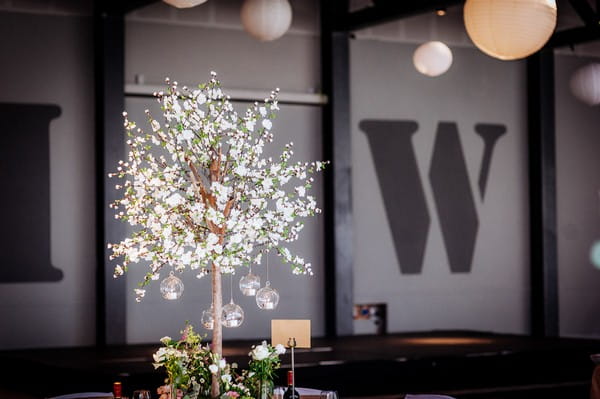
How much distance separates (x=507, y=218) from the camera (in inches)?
422

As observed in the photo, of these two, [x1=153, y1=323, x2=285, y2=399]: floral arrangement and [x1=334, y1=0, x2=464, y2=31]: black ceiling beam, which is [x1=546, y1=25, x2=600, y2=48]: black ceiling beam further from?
[x1=153, y1=323, x2=285, y2=399]: floral arrangement

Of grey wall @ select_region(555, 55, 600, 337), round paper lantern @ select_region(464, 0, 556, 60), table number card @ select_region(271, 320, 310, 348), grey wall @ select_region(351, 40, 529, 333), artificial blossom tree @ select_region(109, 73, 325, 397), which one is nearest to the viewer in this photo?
artificial blossom tree @ select_region(109, 73, 325, 397)

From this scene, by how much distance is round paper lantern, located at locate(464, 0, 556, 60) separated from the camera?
452 cm

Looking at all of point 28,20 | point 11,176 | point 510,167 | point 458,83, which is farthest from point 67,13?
point 510,167

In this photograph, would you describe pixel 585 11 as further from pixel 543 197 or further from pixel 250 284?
pixel 250 284

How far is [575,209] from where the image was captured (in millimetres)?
11047

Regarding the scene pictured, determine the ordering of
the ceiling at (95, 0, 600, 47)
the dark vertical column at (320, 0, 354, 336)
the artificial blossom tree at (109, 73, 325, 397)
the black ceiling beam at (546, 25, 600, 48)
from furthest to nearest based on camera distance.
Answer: the dark vertical column at (320, 0, 354, 336), the black ceiling beam at (546, 25, 600, 48), the ceiling at (95, 0, 600, 47), the artificial blossom tree at (109, 73, 325, 397)

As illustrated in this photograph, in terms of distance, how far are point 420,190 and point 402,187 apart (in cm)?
21

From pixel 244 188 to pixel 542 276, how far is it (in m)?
7.64

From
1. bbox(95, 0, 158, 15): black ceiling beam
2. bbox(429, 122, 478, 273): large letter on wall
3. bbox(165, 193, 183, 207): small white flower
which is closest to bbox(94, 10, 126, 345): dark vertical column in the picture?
bbox(95, 0, 158, 15): black ceiling beam

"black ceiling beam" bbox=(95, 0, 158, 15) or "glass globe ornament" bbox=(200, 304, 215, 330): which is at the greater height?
"black ceiling beam" bbox=(95, 0, 158, 15)

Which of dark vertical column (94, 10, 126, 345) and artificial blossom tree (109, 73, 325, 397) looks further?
dark vertical column (94, 10, 126, 345)

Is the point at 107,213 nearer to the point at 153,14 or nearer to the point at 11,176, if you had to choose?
the point at 11,176

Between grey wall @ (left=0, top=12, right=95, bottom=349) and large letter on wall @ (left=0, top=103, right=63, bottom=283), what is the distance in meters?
0.02
